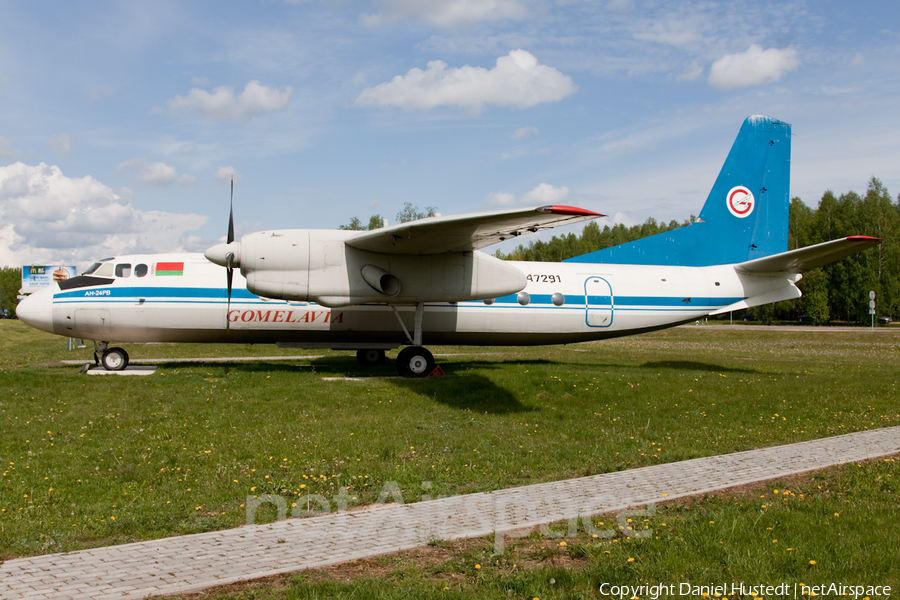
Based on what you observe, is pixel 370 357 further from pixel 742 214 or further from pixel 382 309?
pixel 742 214

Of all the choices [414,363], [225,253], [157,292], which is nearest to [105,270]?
[157,292]

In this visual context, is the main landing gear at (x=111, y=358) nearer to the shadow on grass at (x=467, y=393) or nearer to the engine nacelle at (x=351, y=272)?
the engine nacelle at (x=351, y=272)

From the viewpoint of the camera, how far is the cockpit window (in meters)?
16.9

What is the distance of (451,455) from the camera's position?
8523mm

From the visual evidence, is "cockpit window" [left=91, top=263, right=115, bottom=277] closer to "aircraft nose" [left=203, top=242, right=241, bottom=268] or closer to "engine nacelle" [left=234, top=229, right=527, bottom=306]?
"aircraft nose" [left=203, top=242, right=241, bottom=268]

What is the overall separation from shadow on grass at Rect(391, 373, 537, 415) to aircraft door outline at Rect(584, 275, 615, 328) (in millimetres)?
4936

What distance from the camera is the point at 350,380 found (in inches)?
572

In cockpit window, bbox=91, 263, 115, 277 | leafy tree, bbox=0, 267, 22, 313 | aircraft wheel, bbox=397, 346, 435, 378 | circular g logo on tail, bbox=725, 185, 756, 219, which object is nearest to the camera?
aircraft wheel, bbox=397, 346, 435, 378

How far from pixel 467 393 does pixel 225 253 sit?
656cm

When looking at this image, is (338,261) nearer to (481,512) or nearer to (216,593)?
(481,512)

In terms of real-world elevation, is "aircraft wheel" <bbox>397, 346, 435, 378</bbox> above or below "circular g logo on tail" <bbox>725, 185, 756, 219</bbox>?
below

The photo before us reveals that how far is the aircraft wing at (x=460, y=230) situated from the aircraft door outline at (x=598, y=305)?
5165mm

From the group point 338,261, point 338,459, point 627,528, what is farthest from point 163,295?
point 627,528

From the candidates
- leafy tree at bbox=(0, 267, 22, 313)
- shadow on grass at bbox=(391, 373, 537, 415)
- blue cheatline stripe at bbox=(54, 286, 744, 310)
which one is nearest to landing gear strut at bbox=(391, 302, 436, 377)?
shadow on grass at bbox=(391, 373, 537, 415)
